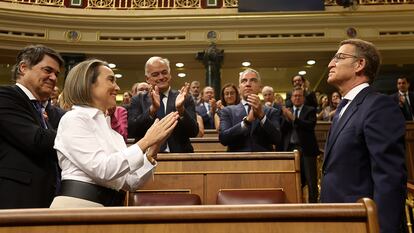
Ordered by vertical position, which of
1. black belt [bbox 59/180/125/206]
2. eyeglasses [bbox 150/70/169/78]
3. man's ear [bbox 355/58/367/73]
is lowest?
black belt [bbox 59/180/125/206]

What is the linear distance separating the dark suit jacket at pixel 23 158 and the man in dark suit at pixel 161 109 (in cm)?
85

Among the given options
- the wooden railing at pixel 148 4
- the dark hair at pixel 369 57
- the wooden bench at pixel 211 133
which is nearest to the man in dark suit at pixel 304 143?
the wooden bench at pixel 211 133

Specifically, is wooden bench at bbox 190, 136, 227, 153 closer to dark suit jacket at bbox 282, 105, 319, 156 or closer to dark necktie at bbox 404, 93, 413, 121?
dark suit jacket at bbox 282, 105, 319, 156

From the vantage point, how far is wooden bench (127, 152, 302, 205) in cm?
239

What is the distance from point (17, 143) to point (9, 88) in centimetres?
24

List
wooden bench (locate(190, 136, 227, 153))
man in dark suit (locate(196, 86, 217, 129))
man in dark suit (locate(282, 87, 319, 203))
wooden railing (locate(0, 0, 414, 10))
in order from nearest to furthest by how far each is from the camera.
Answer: man in dark suit (locate(282, 87, 319, 203))
wooden bench (locate(190, 136, 227, 153))
man in dark suit (locate(196, 86, 217, 129))
wooden railing (locate(0, 0, 414, 10))

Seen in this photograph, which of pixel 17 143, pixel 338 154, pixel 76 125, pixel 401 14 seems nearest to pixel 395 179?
pixel 338 154

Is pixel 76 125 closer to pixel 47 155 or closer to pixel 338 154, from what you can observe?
pixel 47 155

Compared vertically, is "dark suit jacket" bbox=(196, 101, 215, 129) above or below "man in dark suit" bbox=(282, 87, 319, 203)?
above

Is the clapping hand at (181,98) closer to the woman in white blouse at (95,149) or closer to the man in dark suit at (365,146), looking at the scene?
the woman in white blouse at (95,149)

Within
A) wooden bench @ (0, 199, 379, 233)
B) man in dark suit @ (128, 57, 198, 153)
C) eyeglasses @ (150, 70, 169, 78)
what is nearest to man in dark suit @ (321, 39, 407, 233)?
wooden bench @ (0, 199, 379, 233)

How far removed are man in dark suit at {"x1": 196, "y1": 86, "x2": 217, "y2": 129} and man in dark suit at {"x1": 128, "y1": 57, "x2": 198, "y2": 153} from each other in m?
1.86

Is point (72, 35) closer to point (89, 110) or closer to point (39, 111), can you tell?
point (39, 111)

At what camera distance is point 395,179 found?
138 centimetres
